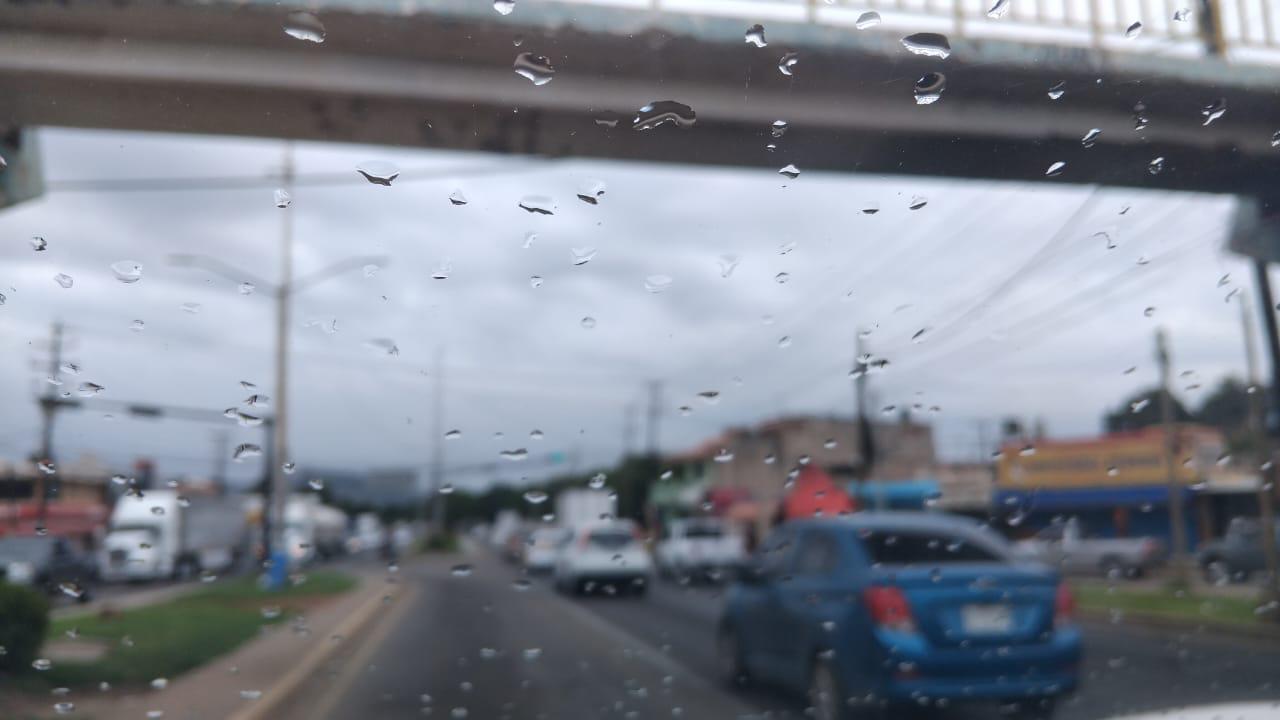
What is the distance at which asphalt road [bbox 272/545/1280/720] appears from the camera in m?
4.46

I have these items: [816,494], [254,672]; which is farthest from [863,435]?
[254,672]

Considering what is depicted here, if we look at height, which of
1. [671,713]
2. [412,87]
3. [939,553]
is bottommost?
[671,713]

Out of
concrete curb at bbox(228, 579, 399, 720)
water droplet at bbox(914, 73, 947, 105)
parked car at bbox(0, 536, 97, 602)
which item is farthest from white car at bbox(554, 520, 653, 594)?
water droplet at bbox(914, 73, 947, 105)

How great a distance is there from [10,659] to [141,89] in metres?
2.78

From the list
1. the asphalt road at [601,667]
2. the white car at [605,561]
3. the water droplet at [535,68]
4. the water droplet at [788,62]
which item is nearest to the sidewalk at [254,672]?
the asphalt road at [601,667]

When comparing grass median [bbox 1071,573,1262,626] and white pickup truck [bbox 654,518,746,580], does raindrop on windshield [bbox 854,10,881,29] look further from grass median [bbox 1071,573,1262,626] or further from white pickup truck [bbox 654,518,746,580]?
grass median [bbox 1071,573,1262,626]

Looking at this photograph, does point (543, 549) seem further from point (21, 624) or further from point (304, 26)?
point (304, 26)

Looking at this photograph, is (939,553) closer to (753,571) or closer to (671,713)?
(753,571)

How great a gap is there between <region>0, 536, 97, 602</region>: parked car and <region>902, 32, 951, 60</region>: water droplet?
3.98m

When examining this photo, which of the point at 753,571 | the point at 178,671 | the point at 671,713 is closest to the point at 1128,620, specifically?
the point at 753,571

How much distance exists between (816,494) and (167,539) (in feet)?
8.39

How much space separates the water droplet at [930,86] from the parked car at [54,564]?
4.06 meters

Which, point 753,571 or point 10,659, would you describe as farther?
point 753,571

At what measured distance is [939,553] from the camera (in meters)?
4.60
